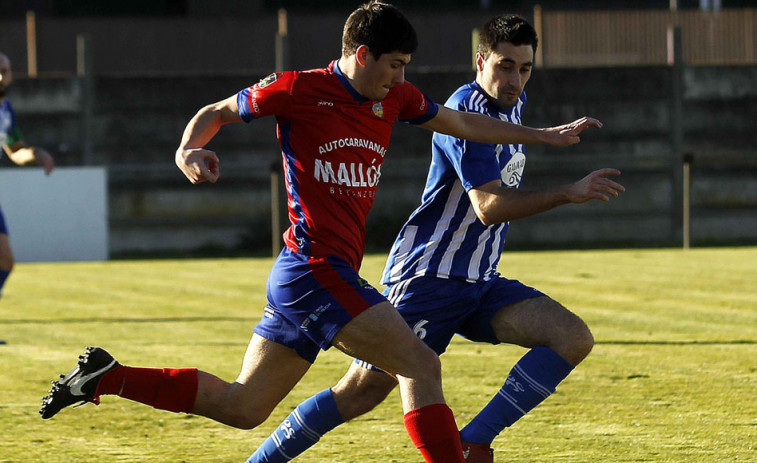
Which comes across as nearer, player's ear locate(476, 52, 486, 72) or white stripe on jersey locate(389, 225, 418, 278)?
white stripe on jersey locate(389, 225, 418, 278)

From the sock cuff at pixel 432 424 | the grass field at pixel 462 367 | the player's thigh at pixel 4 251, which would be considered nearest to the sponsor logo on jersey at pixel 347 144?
the sock cuff at pixel 432 424

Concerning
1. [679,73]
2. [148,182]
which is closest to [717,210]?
[679,73]

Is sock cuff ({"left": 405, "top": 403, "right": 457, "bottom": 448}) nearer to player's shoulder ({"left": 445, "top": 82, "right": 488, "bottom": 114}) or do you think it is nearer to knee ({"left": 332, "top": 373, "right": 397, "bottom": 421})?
knee ({"left": 332, "top": 373, "right": 397, "bottom": 421})

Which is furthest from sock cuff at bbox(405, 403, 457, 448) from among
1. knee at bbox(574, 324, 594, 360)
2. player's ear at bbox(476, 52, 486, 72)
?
player's ear at bbox(476, 52, 486, 72)

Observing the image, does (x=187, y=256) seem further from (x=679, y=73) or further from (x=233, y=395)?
(x=233, y=395)

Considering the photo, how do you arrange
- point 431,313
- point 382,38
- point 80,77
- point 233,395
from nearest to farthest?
point 382,38 < point 233,395 < point 431,313 < point 80,77

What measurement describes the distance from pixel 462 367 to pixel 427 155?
11.2 meters

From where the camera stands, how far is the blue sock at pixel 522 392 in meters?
4.88

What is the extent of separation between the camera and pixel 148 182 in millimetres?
18797

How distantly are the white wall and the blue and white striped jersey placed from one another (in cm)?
1288

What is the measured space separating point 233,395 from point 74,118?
1460 cm

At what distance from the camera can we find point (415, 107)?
4691 mm

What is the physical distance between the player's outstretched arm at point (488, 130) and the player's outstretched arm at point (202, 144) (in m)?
0.74

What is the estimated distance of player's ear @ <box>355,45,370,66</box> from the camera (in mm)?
4387
